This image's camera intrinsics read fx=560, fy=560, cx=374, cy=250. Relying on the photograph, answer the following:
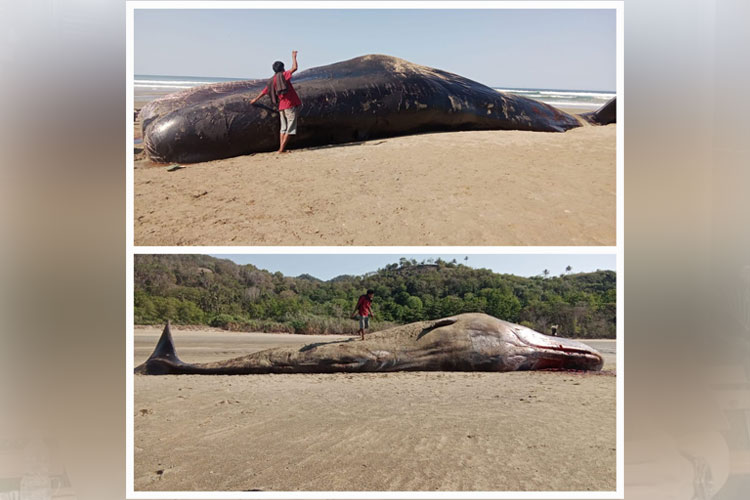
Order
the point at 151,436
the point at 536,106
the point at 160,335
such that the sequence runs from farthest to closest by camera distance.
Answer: the point at 536,106 < the point at 160,335 < the point at 151,436

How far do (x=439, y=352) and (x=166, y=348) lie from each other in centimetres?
286

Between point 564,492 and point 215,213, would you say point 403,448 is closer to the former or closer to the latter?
point 564,492

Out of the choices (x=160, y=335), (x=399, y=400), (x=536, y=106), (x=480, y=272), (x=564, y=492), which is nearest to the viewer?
(x=564, y=492)

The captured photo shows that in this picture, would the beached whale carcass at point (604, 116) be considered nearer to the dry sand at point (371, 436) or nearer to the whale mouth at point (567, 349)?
the whale mouth at point (567, 349)

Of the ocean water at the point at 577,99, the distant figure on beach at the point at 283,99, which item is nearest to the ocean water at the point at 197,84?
the ocean water at the point at 577,99

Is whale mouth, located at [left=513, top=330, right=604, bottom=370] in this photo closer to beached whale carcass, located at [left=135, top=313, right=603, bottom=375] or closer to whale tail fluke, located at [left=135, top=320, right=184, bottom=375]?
beached whale carcass, located at [left=135, top=313, right=603, bottom=375]

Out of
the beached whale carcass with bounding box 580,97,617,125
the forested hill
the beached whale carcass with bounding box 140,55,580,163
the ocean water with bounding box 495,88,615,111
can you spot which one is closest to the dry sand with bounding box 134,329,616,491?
the forested hill

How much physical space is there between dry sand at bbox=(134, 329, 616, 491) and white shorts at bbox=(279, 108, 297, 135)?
2635mm

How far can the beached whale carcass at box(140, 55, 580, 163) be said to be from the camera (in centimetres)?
603

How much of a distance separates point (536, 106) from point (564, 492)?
5.47 metres
